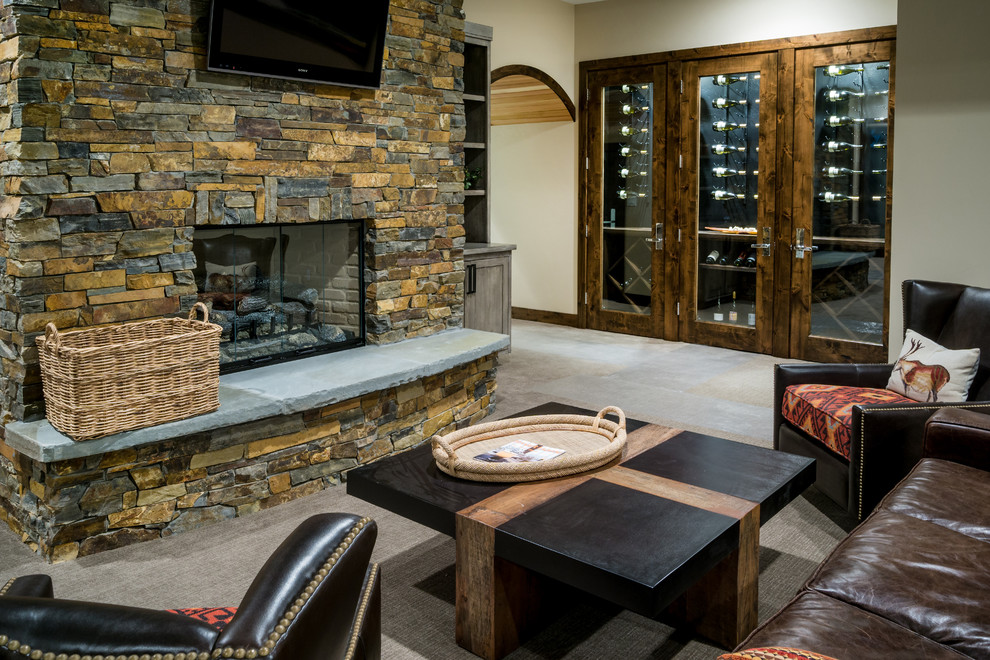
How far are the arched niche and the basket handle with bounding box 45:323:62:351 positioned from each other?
15.2 feet

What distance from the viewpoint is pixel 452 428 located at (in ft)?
15.0

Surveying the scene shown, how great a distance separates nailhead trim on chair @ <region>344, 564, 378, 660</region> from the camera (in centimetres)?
165

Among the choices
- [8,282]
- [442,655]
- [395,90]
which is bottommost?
[442,655]

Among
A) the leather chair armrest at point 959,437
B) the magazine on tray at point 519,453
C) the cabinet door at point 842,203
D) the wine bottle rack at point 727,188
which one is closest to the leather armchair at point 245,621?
the magazine on tray at point 519,453

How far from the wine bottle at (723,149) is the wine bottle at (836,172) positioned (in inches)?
27.7

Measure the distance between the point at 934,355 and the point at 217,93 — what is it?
3.22 m

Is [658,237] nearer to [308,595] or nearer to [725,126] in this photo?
[725,126]

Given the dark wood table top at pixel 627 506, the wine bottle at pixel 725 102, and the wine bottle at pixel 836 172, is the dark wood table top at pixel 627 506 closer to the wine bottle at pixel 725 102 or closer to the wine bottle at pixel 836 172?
the wine bottle at pixel 836 172

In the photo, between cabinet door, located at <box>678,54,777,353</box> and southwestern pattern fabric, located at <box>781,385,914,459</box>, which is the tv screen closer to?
southwestern pattern fabric, located at <box>781,385,914,459</box>

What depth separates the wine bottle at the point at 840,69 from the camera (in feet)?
19.5

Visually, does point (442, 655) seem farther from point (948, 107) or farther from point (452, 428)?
point (948, 107)

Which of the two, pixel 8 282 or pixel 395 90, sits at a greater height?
pixel 395 90

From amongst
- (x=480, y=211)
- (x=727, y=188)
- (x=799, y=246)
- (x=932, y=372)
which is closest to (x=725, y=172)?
(x=727, y=188)

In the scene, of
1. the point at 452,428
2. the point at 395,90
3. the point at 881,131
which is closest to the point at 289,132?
the point at 395,90
